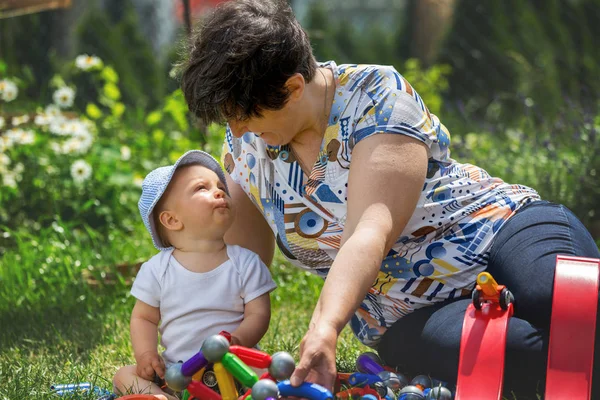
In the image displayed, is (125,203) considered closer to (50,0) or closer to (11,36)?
(50,0)

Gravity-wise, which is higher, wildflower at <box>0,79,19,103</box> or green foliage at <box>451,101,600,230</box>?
wildflower at <box>0,79,19,103</box>

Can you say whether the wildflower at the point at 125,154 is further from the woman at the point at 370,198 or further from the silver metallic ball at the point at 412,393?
the silver metallic ball at the point at 412,393

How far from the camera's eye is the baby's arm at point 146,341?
7.80 feet

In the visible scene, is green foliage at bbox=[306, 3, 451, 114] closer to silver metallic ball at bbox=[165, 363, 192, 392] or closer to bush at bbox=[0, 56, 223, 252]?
bush at bbox=[0, 56, 223, 252]

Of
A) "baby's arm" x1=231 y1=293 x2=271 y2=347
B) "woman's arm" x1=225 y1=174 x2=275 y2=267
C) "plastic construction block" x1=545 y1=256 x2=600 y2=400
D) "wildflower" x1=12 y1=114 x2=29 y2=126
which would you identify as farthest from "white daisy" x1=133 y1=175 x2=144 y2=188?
"plastic construction block" x1=545 y1=256 x2=600 y2=400

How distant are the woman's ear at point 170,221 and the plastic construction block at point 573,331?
105 cm

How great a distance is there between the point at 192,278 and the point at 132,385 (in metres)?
0.34

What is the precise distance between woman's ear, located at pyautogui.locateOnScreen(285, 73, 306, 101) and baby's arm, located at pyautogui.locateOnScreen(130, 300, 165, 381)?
760mm

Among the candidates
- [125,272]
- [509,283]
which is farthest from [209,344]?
[125,272]

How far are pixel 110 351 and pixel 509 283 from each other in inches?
54.5

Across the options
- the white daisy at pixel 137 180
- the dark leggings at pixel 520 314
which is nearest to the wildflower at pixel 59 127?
the white daisy at pixel 137 180

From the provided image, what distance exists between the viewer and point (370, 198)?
6.95ft

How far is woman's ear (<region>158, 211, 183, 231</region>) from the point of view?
99.7 inches

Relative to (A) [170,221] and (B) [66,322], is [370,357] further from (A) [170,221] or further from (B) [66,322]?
(B) [66,322]
